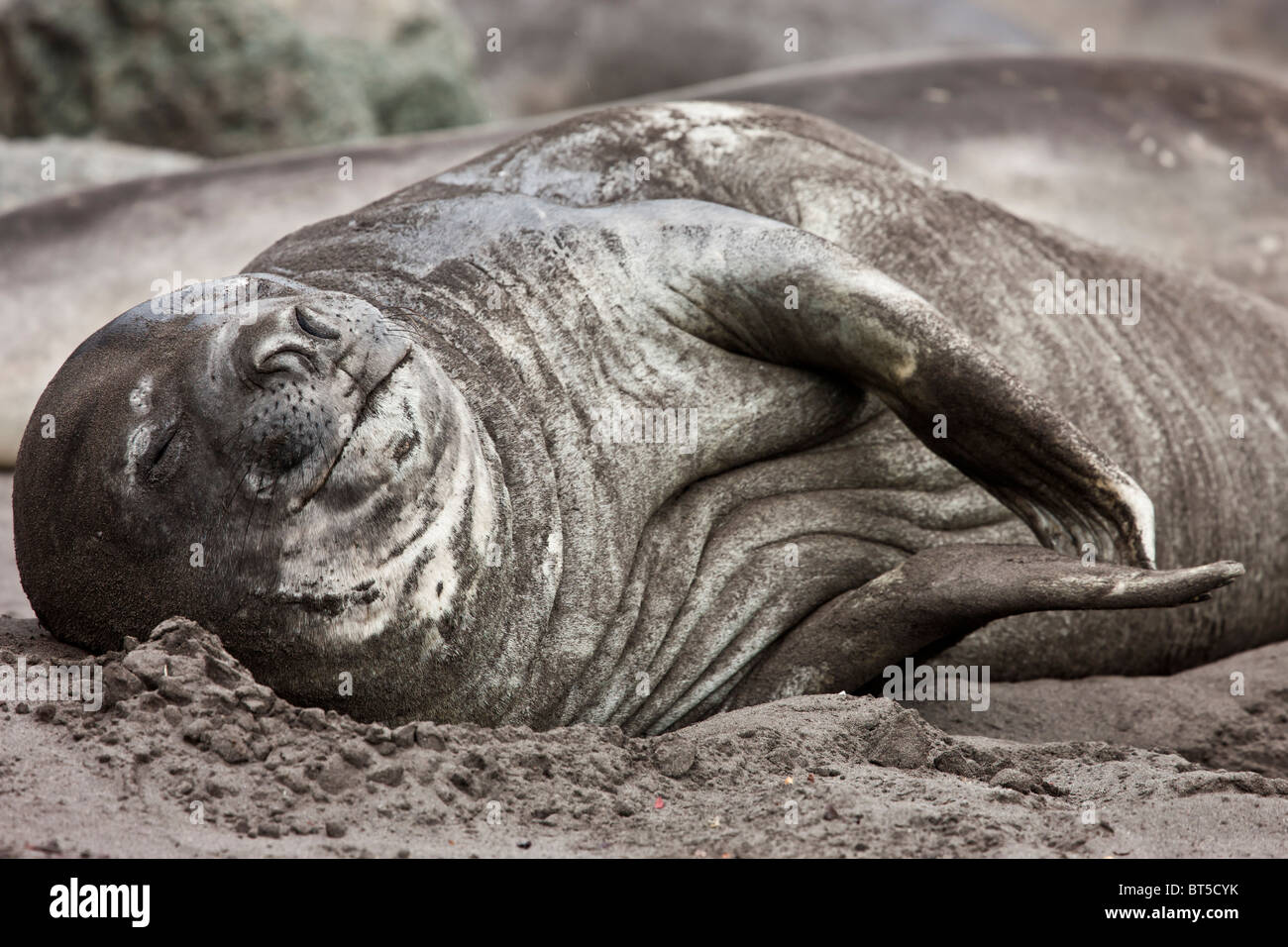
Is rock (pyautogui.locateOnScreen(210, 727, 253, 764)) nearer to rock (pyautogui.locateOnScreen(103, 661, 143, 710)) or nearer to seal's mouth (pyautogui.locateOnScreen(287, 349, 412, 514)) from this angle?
rock (pyautogui.locateOnScreen(103, 661, 143, 710))

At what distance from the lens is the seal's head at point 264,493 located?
7.51ft

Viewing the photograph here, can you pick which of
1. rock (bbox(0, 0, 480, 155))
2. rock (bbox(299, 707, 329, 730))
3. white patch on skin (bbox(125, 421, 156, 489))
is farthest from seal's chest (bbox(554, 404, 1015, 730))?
rock (bbox(0, 0, 480, 155))

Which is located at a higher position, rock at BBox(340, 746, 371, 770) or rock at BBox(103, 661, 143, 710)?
rock at BBox(103, 661, 143, 710)

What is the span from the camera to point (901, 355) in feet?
9.18

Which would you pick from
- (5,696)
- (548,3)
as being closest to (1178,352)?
(5,696)

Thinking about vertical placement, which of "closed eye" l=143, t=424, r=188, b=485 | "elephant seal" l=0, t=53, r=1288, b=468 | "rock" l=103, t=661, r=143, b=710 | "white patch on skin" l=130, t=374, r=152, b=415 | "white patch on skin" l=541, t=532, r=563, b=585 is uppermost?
"elephant seal" l=0, t=53, r=1288, b=468

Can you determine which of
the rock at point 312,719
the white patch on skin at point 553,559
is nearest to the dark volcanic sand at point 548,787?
the rock at point 312,719

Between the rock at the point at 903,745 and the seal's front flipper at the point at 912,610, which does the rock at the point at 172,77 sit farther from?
the rock at the point at 903,745

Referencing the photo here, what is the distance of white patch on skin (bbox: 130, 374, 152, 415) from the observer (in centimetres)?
233

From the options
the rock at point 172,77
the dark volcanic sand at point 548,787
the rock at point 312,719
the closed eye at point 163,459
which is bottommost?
the dark volcanic sand at point 548,787

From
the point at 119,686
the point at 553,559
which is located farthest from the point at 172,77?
the point at 119,686

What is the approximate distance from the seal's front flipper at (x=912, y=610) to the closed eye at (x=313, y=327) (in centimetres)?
101

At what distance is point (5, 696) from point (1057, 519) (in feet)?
5.84
